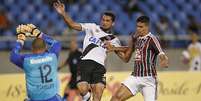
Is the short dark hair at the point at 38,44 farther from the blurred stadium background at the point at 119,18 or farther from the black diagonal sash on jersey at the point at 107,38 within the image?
the blurred stadium background at the point at 119,18

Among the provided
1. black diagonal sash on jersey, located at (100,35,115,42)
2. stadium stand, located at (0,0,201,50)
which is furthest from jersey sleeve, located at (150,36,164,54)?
stadium stand, located at (0,0,201,50)

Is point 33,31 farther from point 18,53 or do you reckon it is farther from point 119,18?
point 119,18

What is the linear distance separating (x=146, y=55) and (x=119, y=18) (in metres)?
9.69

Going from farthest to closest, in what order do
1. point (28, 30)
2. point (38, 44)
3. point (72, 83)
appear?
point (72, 83)
point (28, 30)
point (38, 44)

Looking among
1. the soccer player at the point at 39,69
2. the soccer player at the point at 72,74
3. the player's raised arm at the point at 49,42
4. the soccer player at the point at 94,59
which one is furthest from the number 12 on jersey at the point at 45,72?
the soccer player at the point at 72,74

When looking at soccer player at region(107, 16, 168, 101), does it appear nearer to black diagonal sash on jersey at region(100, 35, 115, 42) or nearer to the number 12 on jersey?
black diagonal sash on jersey at region(100, 35, 115, 42)

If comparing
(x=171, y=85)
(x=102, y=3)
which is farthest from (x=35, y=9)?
(x=171, y=85)

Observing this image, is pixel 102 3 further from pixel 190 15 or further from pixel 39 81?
pixel 39 81

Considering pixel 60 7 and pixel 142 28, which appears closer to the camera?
pixel 60 7

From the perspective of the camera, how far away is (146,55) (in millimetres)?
12578

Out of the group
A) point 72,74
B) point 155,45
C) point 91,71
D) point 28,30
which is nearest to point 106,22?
point 91,71

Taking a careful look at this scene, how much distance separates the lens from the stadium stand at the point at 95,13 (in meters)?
21.6

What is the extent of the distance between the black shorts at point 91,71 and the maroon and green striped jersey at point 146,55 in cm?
71

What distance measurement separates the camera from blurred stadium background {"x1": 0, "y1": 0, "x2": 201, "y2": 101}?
20.6 meters
